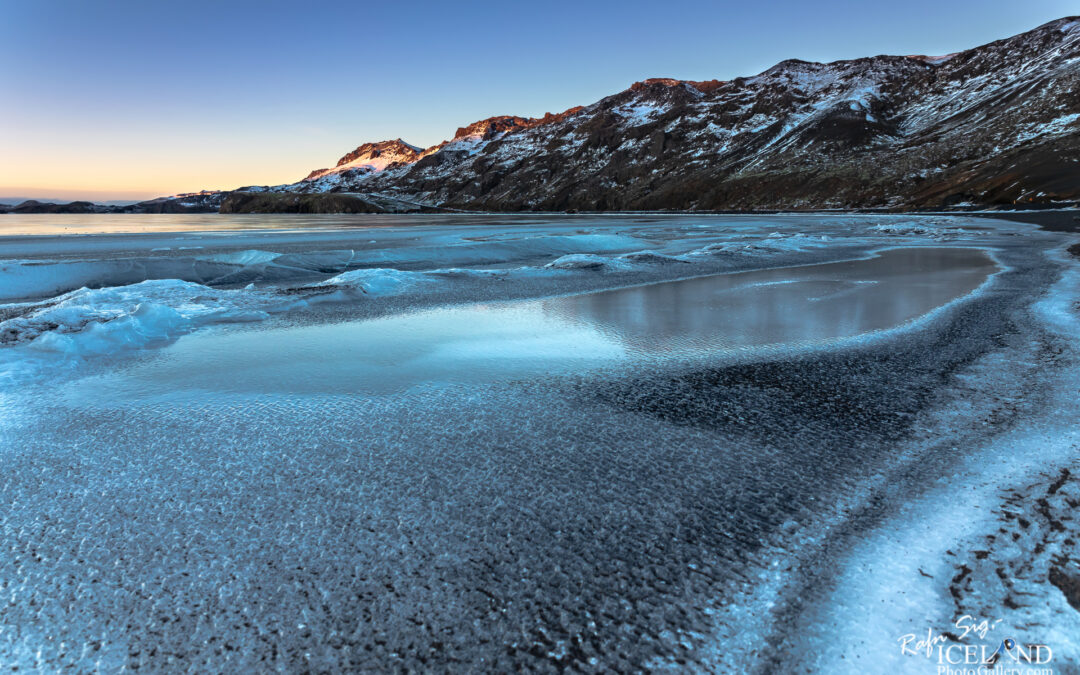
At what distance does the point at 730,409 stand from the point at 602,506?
80.0 inches

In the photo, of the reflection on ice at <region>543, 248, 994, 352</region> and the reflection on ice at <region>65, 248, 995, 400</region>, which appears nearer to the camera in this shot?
the reflection on ice at <region>65, 248, 995, 400</region>

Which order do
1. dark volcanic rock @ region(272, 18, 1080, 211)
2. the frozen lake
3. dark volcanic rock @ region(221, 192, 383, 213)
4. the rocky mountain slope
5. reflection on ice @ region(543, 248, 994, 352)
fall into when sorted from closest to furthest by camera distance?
the frozen lake
reflection on ice @ region(543, 248, 994, 352)
dark volcanic rock @ region(272, 18, 1080, 211)
the rocky mountain slope
dark volcanic rock @ region(221, 192, 383, 213)

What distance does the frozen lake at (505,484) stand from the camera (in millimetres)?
2211

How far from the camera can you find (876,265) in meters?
15.5

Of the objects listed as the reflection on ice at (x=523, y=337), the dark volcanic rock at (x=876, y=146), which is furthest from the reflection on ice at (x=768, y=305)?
the dark volcanic rock at (x=876, y=146)

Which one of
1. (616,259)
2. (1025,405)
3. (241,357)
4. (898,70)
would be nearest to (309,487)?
(241,357)

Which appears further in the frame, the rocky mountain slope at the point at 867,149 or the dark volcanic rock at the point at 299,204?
the dark volcanic rock at the point at 299,204

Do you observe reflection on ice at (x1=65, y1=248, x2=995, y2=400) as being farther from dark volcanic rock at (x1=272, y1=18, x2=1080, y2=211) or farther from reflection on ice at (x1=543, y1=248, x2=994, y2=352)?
dark volcanic rock at (x1=272, y1=18, x2=1080, y2=211)

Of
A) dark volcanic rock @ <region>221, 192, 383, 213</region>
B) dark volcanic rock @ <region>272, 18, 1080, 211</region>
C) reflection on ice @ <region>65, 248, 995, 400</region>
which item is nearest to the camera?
reflection on ice @ <region>65, 248, 995, 400</region>

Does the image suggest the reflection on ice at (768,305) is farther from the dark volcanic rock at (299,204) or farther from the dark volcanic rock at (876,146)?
the dark volcanic rock at (299,204)

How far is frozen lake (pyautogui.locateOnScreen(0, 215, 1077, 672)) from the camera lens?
7.25 feet

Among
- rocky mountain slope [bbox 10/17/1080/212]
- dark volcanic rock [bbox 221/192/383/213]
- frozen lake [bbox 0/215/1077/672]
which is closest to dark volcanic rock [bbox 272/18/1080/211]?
rocky mountain slope [bbox 10/17/1080/212]

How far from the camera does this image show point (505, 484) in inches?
134

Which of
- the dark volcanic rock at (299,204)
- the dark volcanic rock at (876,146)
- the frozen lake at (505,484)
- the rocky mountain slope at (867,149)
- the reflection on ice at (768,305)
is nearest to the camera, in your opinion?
the frozen lake at (505,484)
